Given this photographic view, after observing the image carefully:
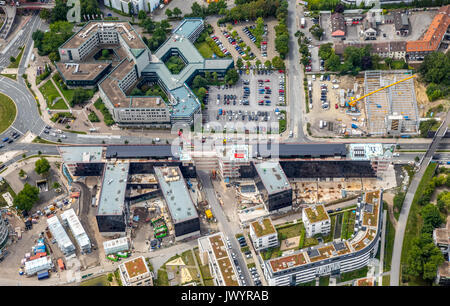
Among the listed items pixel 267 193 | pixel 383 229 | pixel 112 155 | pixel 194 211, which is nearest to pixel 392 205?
pixel 383 229

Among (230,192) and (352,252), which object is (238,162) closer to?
(230,192)

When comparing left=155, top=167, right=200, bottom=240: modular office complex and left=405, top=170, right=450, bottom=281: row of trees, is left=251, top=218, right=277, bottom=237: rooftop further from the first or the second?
left=405, top=170, right=450, bottom=281: row of trees

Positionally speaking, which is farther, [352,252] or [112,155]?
[112,155]

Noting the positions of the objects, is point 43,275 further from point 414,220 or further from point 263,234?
point 414,220

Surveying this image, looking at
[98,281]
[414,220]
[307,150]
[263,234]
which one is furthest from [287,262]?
[98,281]

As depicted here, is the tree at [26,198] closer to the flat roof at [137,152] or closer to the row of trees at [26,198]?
the row of trees at [26,198]

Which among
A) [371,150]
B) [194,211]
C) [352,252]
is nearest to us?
[352,252]

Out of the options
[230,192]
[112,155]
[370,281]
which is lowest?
[370,281]
